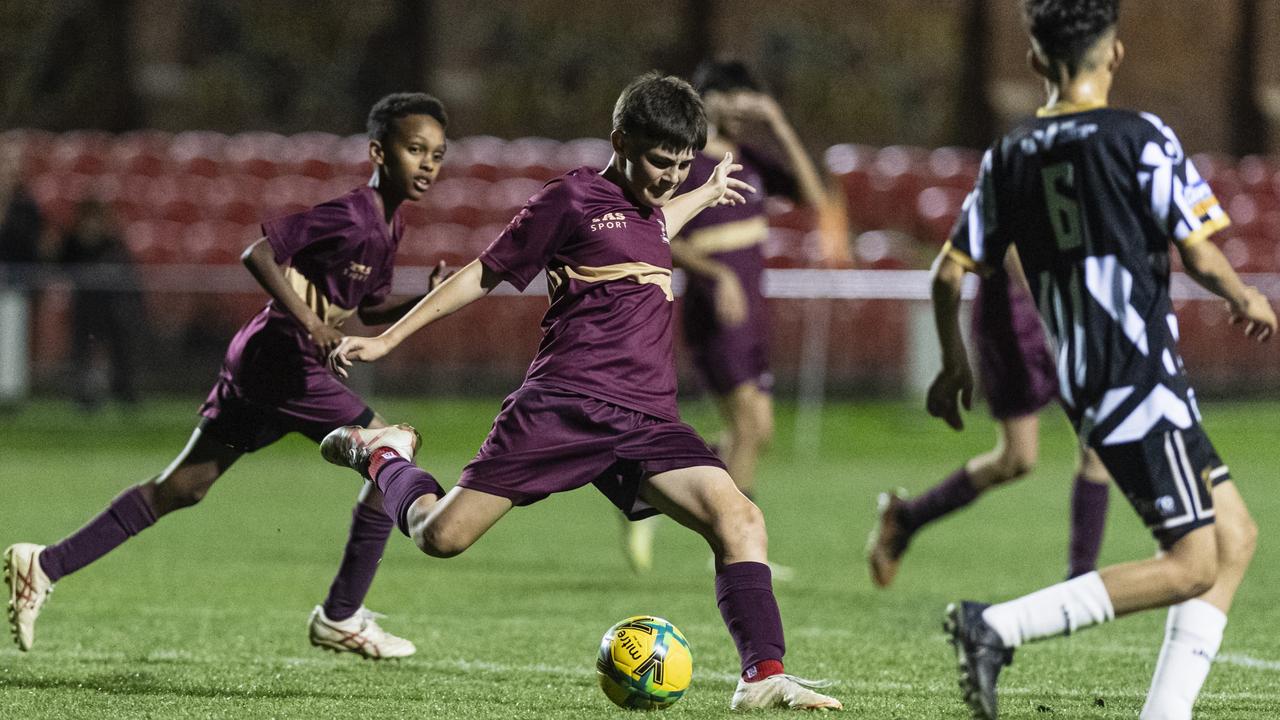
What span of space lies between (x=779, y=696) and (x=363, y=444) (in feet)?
4.70

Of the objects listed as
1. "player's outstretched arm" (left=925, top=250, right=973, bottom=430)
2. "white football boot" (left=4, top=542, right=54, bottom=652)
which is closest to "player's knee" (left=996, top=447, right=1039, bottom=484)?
"player's outstretched arm" (left=925, top=250, right=973, bottom=430)

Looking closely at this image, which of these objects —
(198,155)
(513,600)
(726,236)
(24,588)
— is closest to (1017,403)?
(726,236)

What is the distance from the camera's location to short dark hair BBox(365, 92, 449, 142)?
209 inches

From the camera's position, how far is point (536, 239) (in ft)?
14.6

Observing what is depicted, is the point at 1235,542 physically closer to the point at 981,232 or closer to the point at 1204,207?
the point at 1204,207

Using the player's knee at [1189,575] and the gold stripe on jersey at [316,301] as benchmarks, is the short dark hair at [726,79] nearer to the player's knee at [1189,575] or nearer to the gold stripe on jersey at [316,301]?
the gold stripe on jersey at [316,301]

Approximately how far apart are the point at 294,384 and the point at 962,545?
4.66 metres

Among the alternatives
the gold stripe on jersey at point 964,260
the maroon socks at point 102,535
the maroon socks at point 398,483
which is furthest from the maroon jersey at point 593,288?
the maroon socks at point 102,535

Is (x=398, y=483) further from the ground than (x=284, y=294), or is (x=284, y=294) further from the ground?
(x=284, y=294)

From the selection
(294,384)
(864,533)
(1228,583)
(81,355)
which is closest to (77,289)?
(81,355)

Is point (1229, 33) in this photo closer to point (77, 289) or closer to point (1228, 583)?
point (77, 289)

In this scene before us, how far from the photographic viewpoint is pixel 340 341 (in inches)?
193

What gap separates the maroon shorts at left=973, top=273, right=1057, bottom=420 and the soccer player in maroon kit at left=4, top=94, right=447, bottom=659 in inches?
94.3

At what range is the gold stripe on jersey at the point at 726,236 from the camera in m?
7.75
